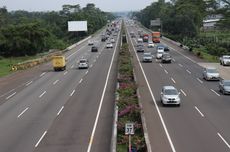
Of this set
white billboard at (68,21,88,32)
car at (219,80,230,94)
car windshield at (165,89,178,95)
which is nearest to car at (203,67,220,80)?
car at (219,80,230,94)

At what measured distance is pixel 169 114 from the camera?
3234 cm

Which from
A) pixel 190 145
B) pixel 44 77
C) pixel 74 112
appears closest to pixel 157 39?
pixel 44 77

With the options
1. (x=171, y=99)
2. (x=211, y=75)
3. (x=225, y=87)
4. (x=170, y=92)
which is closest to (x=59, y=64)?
(x=211, y=75)

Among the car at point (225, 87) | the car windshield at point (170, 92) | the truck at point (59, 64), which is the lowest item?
the truck at point (59, 64)

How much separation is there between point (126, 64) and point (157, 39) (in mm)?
59152

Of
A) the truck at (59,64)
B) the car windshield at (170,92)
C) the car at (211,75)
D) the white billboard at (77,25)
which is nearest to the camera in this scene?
the car windshield at (170,92)

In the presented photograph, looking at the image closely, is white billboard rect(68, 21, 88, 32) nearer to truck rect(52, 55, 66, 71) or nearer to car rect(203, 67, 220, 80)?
truck rect(52, 55, 66, 71)

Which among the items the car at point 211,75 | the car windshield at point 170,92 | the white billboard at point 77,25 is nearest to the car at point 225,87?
the car windshield at point 170,92

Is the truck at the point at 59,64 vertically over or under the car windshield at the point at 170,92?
under

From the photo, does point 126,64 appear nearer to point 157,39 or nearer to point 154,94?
point 154,94

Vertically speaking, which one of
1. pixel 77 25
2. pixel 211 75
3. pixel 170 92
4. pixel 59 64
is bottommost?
pixel 59 64

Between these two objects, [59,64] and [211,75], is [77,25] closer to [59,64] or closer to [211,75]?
[59,64]

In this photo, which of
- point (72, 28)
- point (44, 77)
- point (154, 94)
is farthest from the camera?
point (72, 28)

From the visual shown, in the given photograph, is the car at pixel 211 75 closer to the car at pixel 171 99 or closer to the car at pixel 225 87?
the car at pixel 225 87
